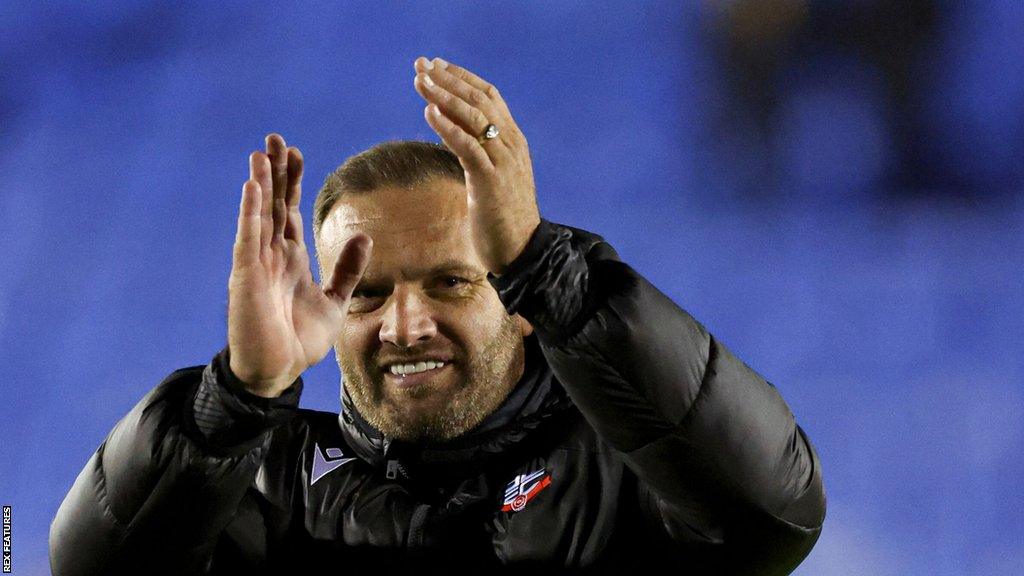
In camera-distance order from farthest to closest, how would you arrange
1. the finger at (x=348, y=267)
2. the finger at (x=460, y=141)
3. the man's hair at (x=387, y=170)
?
1. the man's hair at (x=387, y=170)
2. the finger at (x=348, y=267)
3. the finger at (x=460, y=141)

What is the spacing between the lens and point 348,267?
1.31m

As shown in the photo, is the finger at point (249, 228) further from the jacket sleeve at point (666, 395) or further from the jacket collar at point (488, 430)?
the jacket collar at point (488, 430)

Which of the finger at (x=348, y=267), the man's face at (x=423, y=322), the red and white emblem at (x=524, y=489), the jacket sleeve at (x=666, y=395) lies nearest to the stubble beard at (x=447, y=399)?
the man's face at (x=423, y=322)

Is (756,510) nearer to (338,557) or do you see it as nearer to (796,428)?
(796,428)

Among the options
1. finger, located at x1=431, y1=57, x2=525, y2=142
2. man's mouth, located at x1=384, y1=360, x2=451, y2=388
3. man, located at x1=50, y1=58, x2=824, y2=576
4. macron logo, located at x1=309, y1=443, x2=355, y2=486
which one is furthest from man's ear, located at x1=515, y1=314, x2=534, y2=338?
finger, located at x1=431, y1=57, x2=525, y2=142

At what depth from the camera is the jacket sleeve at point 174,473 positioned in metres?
1.20

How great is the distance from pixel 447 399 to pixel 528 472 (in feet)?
0.44

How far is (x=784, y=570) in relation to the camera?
131cm

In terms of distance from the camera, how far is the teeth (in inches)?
58.7

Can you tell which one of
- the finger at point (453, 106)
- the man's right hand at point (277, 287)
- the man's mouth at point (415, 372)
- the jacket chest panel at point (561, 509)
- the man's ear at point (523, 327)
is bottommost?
the jacket chest panel at point (561, 509)

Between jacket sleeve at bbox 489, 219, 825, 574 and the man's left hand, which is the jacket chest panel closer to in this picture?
jacket sleeve at bbox 489, 219, 825, 574

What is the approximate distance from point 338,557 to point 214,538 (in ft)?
0.62

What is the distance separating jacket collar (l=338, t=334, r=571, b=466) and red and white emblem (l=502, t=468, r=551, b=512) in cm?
7

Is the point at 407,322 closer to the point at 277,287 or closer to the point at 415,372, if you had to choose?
the point at 415,372
